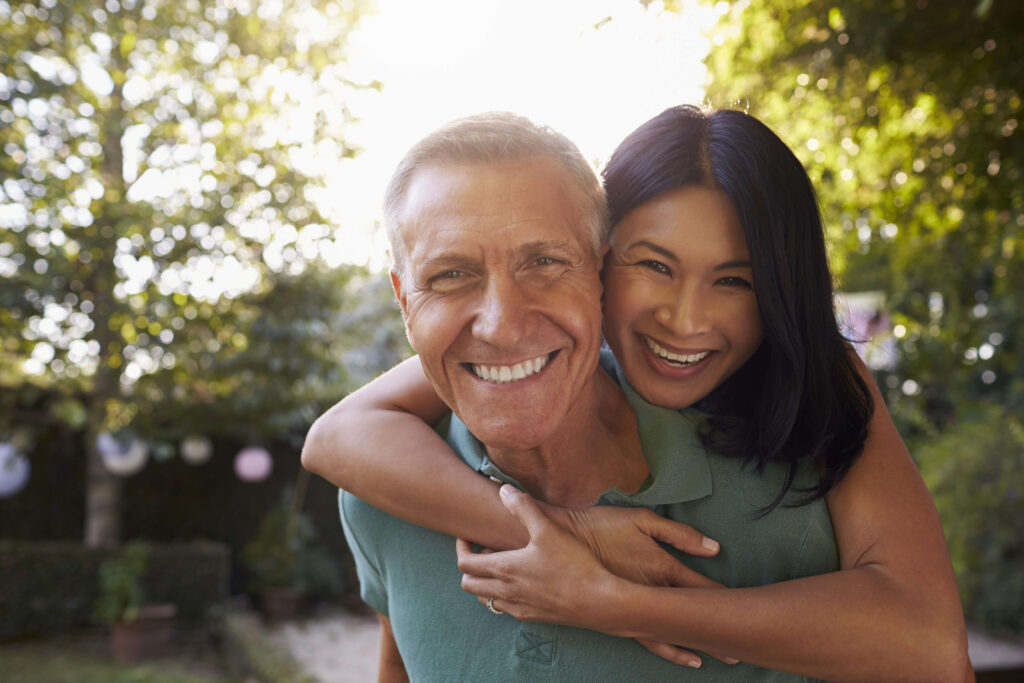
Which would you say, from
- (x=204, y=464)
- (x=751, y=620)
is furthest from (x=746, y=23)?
(x=204, y=464)

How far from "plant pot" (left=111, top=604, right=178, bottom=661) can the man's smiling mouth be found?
34.9 ft

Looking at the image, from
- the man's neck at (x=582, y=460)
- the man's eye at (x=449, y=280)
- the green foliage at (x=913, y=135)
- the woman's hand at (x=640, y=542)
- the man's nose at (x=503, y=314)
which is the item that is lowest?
the woman's hand at (x=640, y=542)

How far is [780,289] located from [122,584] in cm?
1090

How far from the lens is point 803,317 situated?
61.6 inches

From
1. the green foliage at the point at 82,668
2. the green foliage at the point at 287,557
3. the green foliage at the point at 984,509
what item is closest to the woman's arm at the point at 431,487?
the green foliage at the point at 984,509

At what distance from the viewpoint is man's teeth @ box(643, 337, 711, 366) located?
162cm

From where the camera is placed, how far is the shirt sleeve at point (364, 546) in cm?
181

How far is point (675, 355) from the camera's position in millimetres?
1616

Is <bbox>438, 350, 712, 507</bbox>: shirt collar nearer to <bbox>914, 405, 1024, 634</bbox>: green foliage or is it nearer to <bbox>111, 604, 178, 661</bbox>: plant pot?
<bbox>914, 405, 1024, 634</bbox>: green foliage

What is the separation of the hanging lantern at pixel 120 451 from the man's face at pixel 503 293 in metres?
9.15

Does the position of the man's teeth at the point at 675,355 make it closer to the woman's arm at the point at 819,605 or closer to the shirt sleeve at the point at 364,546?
the woman's arm at the point at 819,605

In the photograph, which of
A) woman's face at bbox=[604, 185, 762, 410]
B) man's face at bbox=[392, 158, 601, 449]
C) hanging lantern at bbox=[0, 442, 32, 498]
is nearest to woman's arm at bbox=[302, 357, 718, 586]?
man's face at bbox=[392, 158, 601, 449]

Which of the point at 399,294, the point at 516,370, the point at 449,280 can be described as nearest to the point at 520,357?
the point at 516,370

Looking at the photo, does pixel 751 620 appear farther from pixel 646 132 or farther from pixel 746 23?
pixel 746 23
